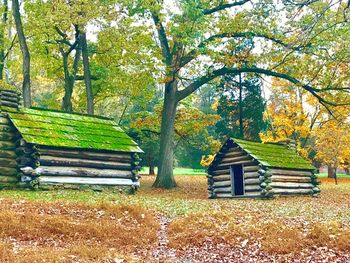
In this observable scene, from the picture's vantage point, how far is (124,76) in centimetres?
2906

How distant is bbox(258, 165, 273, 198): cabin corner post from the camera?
69.3ft

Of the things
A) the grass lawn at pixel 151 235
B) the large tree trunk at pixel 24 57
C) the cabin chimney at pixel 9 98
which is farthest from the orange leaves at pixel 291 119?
the grass lawn at pixel 151 235

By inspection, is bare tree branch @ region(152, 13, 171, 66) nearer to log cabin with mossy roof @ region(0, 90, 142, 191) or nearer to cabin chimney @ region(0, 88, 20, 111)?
→ log cabin with mossy roof @ region(0, 90, 142, 191)

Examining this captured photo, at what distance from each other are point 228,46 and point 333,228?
16.9m

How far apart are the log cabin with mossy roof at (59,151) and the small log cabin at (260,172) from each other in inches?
224

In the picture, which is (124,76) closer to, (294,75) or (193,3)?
(193,3)

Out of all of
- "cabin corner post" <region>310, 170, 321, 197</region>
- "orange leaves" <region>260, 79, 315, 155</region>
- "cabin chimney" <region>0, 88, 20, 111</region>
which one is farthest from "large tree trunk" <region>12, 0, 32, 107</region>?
"orange leaves" <region>260, 79, 315, 155</region>

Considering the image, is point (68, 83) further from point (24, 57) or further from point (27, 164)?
point (27, 164)

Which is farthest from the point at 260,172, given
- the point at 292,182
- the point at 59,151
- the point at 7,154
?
the point at 7,154

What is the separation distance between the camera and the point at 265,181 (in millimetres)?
21203

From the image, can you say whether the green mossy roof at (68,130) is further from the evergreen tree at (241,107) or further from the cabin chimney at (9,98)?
the evergreen tree at (241,107)

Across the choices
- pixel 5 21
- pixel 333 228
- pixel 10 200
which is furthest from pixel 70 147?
pixel 5 21

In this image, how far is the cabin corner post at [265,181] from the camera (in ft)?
69.3

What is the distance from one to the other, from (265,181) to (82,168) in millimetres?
9320
